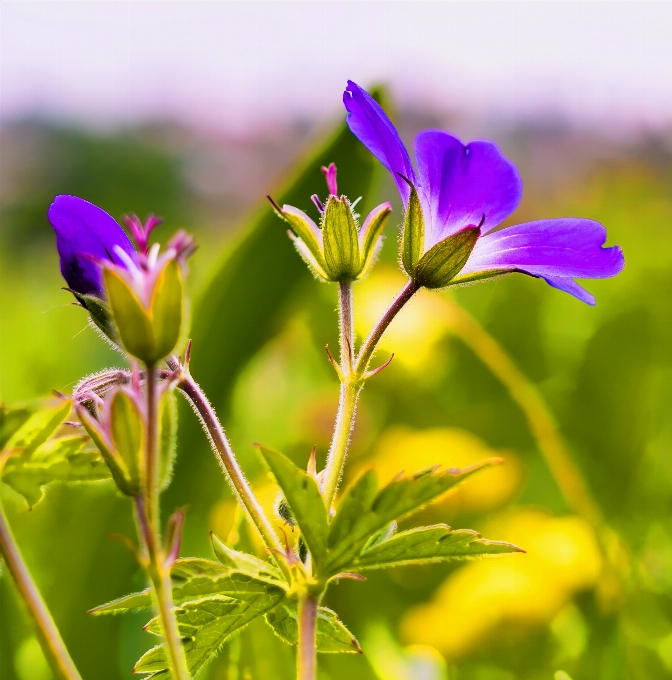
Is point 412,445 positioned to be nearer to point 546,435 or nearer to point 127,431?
point 546,435

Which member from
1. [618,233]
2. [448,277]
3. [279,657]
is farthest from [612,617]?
[618,233]

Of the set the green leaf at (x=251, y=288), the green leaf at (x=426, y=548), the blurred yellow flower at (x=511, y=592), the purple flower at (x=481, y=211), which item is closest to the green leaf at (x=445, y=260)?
the purple flower at (x=481, y=211)

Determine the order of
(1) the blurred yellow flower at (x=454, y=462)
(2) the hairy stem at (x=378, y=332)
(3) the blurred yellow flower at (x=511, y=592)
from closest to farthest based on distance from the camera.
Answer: (2) the hairy stem at (x=378, y=332), (3) the blurred yellow flower at (x=511, y=592), (1) the blurred yellow flower at (x=454, y=462)

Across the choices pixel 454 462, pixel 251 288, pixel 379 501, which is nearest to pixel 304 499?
pixel 379 501

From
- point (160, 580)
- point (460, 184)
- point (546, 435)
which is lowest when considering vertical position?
point (546, 435)

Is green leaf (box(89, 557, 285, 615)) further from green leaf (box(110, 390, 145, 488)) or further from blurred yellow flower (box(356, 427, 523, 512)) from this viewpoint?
blurred yellow flower (box(356, 427, 523, 512))

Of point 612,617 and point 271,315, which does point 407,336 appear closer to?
point 271,315

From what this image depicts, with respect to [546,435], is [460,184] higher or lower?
higher

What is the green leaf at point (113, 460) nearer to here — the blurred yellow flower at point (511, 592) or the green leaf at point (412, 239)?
the green leaf at point (412, 239)

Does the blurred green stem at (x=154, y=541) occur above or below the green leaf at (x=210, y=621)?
above
